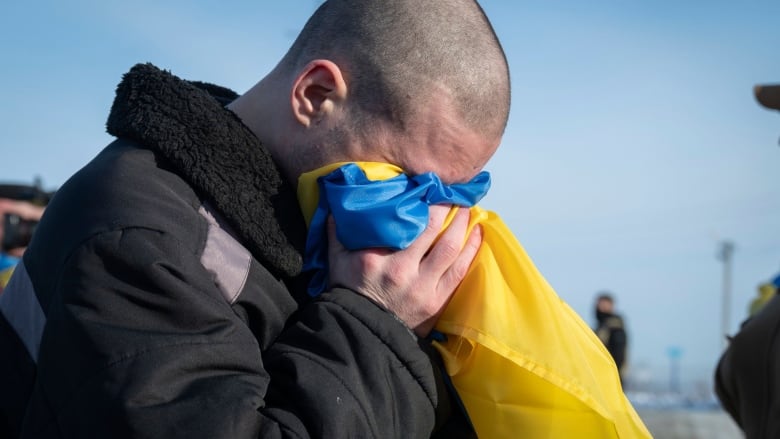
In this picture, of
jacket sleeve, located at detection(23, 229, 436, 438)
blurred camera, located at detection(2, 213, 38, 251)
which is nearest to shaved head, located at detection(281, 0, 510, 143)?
jacket sleeve, located at detection(23, 229, 436, 438)

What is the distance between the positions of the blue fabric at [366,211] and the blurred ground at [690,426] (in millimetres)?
10005

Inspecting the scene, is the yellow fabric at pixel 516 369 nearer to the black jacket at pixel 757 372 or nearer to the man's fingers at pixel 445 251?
the man's fingers at pixel 445 251

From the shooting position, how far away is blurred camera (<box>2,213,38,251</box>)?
16.3 feet

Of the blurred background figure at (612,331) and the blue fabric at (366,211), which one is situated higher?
the blue fabric at (366,211)

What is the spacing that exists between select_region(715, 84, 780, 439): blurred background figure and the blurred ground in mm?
8502

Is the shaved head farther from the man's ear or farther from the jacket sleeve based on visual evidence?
the jacket sleeve

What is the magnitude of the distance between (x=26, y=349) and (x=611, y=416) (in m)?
1.18

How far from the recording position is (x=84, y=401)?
1372mm

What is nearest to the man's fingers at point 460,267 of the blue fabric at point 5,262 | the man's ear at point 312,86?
A: the man's ear at point 312,86

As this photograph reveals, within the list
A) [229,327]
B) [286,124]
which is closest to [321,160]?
[286,124]

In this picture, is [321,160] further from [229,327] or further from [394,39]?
[229,327]

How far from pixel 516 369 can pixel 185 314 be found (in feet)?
2.47

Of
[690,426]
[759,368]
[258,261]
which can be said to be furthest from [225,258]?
[690,426]

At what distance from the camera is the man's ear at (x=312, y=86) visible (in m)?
1.86
